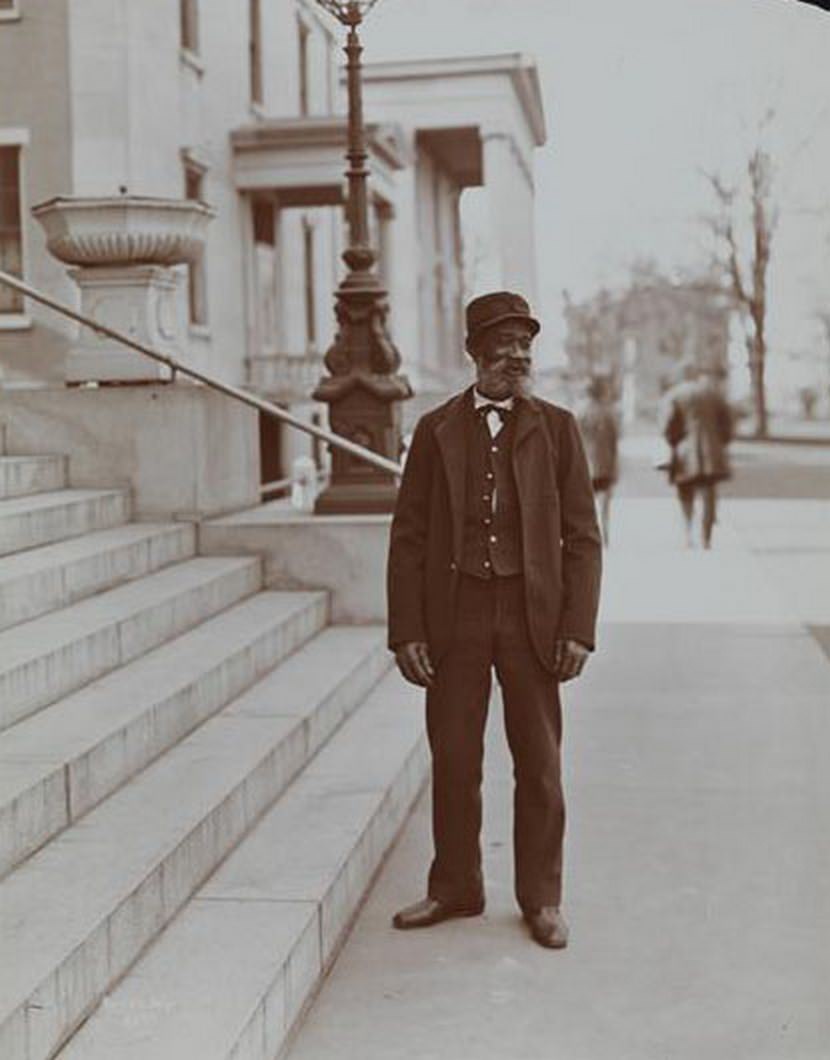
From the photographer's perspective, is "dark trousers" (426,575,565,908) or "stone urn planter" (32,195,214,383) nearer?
"dark trousers" (426,575,565,908)

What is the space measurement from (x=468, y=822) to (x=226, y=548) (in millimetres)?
3382

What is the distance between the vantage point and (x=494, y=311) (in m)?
3.93

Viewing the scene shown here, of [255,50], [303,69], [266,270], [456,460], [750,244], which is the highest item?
[303,69]

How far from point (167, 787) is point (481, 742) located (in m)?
0.85

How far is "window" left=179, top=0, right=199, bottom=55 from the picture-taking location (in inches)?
487

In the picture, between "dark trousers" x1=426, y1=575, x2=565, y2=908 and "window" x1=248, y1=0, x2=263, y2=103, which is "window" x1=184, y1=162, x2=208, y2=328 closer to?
"window" x1=248, y1=0, x2=263, y2=103

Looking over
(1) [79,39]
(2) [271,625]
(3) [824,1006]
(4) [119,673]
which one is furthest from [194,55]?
(3) [824,1006]

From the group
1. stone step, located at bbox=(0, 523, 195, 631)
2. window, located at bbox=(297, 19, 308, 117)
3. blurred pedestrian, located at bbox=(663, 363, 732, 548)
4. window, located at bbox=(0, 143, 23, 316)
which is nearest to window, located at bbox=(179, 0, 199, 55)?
window, located at bbox=(0, 143, 23, 316)

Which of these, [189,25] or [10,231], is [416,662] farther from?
[189,25]

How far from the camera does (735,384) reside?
151 inches

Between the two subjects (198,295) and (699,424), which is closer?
(699,424)

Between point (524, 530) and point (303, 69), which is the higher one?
point (303, 69)

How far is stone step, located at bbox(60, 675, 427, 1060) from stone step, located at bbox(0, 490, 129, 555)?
1395 millimetres

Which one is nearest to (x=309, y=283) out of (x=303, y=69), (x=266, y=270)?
(x=266, y=270)
